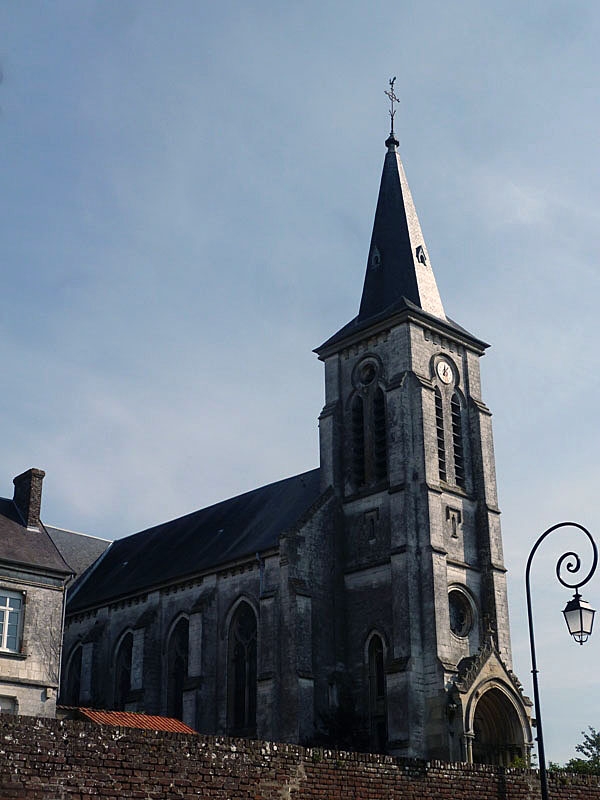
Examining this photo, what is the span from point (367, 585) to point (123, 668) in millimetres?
13337

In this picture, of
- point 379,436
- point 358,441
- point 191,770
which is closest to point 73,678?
point 358,441

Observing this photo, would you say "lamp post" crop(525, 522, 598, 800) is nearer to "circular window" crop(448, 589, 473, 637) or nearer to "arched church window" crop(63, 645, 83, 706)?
"circular window" crop(448, 589, 473, 637)

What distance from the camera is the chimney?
1278 inches

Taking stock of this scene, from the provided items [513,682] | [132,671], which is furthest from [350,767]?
[132,671]

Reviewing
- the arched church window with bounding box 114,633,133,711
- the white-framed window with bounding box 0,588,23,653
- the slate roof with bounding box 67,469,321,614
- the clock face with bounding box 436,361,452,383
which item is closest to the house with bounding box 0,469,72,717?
the white-framed window with bounding box 0,588,23,653

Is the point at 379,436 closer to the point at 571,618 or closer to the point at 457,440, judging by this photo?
the point at 457,440

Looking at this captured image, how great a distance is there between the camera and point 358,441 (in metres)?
39.6

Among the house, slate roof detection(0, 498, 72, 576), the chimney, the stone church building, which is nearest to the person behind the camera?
the house

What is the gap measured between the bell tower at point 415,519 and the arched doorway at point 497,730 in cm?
5

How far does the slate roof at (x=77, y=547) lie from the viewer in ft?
167

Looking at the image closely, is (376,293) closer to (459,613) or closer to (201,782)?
(459,613)

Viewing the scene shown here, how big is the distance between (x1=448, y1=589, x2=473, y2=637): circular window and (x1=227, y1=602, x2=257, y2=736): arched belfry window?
7376 mm

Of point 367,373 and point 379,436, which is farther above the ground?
point 367,373

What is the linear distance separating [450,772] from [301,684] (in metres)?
16.7
